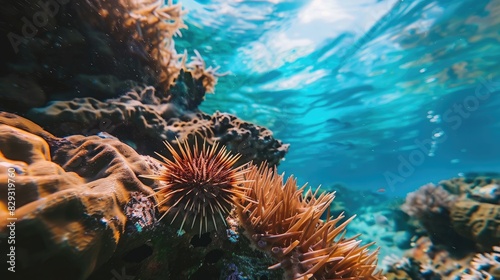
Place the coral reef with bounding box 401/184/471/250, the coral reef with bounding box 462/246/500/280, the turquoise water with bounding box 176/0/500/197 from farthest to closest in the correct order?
the turquoise water with bounding box 176/0/500/197 → the coral reef with bounding box 401/184/471/250 → the coral reef with bounding box 462/246/500/280

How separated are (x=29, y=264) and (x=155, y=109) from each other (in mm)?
3464

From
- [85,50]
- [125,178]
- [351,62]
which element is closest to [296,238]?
[125,178]

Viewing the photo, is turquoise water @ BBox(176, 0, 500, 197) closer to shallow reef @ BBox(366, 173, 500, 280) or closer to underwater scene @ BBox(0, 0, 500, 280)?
underwater scene @ BBox(0, 0, 500, 280)

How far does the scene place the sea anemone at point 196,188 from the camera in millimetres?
2357

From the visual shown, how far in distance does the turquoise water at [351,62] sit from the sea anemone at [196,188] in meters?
10.2

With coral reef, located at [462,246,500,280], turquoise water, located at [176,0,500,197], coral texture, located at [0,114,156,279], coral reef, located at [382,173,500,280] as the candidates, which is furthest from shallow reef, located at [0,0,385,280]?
turquoise water, located at [176,0,500,197]

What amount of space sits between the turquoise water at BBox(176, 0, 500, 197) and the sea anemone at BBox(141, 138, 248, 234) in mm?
10231

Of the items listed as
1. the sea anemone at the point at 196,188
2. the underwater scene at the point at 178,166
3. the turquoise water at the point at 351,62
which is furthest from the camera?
the turquoise water at the point at 351,62

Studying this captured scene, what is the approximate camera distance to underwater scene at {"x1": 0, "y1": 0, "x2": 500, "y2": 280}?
196 centimetres

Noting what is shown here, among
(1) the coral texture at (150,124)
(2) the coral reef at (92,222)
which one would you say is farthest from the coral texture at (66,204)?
(1) the coral texture at (150,124)

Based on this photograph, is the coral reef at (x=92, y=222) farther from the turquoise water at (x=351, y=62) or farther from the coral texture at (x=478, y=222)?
the turquoise water at (x=351, y=62)

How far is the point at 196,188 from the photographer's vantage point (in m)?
2.37

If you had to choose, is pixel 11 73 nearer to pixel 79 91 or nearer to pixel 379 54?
pixel 79 91

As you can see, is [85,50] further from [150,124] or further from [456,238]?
[456,238]
